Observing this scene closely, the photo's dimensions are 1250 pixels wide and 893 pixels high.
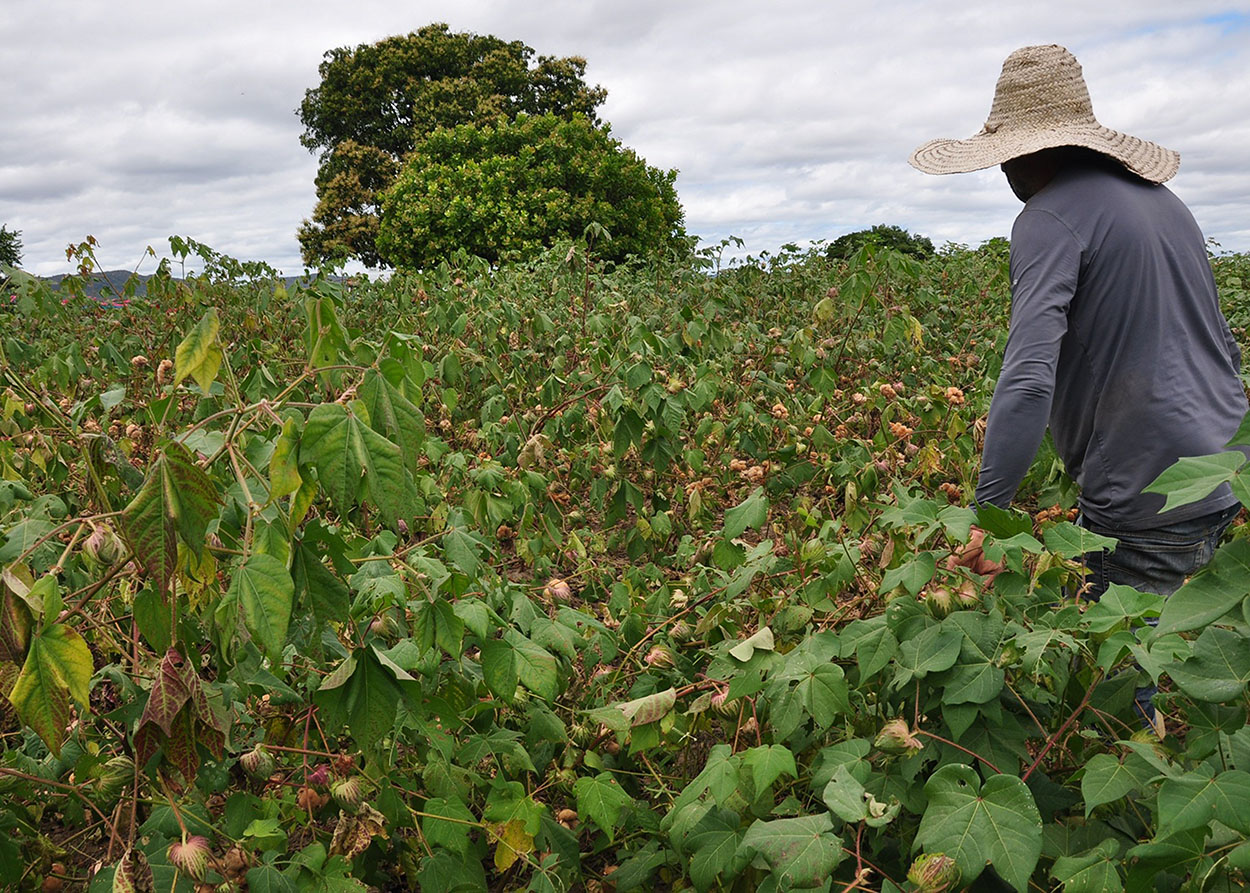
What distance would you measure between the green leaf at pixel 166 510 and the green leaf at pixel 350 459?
Result: 0.14 m

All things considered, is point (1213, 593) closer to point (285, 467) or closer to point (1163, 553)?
point (285, 467)

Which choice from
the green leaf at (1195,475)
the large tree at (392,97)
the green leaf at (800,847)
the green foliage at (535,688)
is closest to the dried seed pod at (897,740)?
the green foliage at (535,688)

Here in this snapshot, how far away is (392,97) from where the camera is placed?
86.9 ft

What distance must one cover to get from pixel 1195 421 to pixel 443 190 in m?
16.5

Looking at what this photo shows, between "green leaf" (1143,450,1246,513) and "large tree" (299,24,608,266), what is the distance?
83.7 feet

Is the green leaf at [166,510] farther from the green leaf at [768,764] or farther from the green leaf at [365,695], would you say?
the green leaf at [768,764]

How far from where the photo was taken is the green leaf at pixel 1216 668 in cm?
115

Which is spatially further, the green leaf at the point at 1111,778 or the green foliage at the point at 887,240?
the green foliage at the point at 887,240

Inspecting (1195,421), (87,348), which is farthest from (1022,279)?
(87,348)

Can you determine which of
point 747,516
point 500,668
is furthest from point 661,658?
point 500,668

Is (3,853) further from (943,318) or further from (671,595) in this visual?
(943,318)

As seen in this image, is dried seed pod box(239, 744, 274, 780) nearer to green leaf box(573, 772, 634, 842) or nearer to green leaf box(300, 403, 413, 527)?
green leaf box(573, 772, 634, 842)

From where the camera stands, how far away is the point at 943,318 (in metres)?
6.48

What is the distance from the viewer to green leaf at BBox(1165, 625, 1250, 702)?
1.15m
